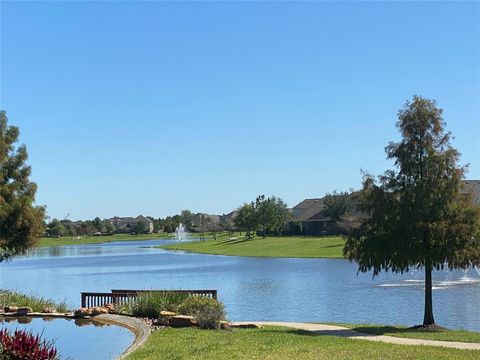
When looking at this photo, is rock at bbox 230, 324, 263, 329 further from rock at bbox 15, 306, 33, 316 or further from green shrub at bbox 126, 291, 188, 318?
rock at bbox 15, 306, 33, 316

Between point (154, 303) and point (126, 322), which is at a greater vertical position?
point (154, 303)

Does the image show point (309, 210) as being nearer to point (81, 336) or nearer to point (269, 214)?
point (269, 214)

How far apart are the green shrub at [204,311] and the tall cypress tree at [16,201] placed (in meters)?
13.7

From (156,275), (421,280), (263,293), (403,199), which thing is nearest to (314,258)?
(156,275)

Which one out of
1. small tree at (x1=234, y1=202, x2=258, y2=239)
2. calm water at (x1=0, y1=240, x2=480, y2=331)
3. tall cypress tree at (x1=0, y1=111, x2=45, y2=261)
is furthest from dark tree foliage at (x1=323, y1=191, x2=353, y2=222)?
tall cypress tree at (x1=0, y1=111, x2=45, y2=261)

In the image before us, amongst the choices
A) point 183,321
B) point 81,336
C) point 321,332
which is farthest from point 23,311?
point 321,332

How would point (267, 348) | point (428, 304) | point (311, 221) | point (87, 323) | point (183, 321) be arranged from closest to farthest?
point (267, 348) → point (183, 321) → point (87, 323) → point (428, 304) → point (311, 221)

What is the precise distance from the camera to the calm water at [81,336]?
14938 mm

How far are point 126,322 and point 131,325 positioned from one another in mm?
602

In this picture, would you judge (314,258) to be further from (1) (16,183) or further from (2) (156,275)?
(1) (16,183)

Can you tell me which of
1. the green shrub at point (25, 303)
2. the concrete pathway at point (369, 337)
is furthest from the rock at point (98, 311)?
the concrete pathway at point (369, 337)

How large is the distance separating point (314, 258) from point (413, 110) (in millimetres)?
50092

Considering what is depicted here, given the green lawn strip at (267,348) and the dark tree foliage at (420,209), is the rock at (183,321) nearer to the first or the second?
the green lawn strip at (267,348)

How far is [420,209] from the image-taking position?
70.3ft
